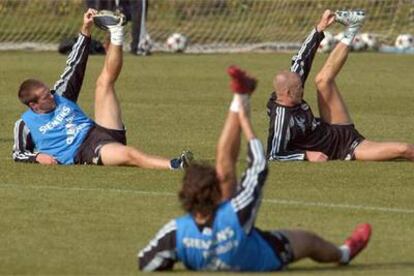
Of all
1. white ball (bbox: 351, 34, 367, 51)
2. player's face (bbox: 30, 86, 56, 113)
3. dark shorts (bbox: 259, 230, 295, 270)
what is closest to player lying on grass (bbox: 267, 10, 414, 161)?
player's face (bbox: 30, 86, 56, 113)

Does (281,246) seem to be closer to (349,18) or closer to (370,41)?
(349,18)

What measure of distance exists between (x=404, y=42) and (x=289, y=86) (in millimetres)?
17446

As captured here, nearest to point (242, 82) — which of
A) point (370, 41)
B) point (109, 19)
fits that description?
point (109, 19)

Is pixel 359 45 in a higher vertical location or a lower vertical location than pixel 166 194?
lower

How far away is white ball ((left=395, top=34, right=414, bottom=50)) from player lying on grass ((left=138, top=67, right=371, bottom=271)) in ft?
75.4

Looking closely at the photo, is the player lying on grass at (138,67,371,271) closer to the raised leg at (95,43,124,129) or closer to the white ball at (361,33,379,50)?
the raised leg at (95,43,124,129)

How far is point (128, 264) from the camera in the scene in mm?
11102

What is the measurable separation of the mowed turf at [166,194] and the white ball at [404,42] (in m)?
8.18

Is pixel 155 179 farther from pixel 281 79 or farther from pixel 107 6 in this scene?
pixel 107 6

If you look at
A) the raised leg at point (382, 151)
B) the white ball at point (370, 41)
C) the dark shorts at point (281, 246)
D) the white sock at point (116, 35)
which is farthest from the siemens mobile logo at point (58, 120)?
the white ball at point (370, 41)

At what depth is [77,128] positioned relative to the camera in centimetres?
1622

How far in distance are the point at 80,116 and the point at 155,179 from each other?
1406 millimetres

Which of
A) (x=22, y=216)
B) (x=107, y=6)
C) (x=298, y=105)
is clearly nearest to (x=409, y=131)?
(x=298, y=105)

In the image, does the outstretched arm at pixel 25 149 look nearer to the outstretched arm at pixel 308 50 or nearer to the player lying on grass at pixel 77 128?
the player lying on grass at pixel 77 128
